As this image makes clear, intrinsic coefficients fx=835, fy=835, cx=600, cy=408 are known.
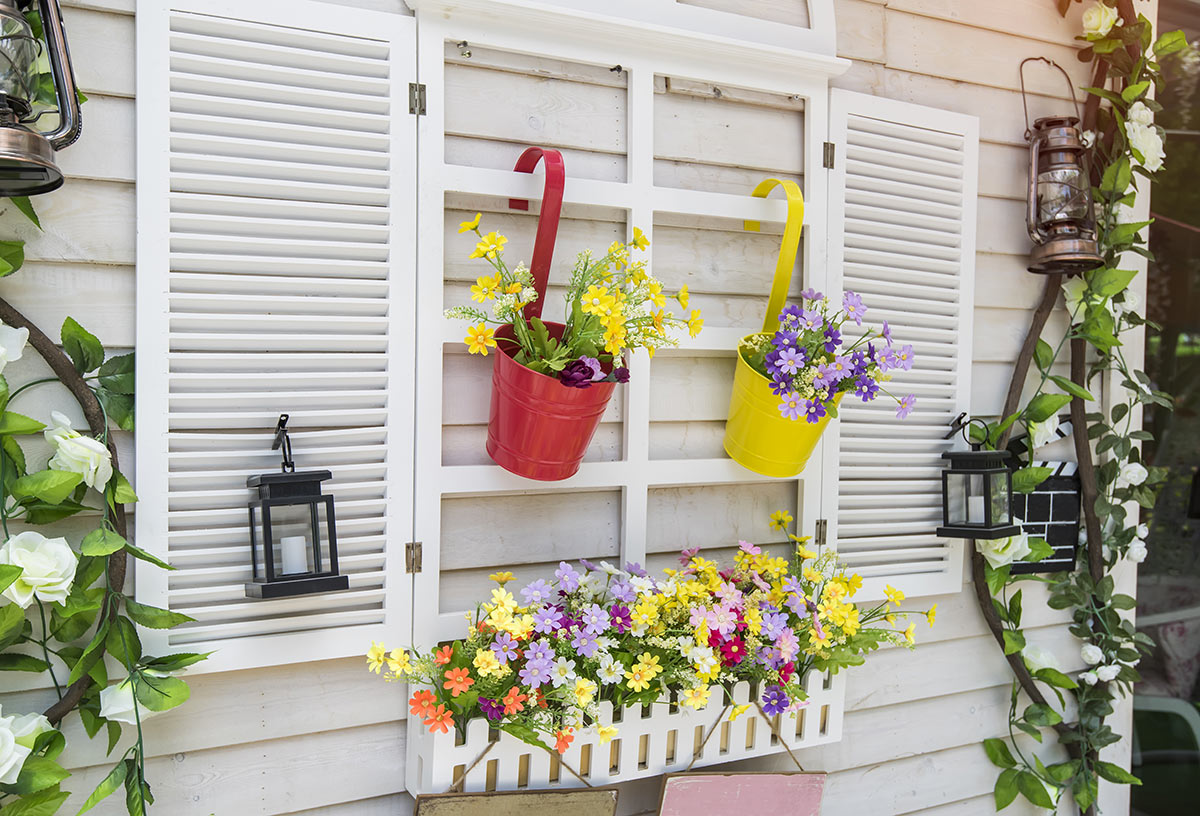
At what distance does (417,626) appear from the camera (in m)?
1.53

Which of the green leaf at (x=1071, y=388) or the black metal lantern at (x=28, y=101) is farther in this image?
the green leaf at (x=1071, y=388)

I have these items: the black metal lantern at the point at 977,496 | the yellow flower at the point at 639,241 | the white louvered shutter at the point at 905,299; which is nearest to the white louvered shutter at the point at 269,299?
the yellow flower at the point at 639,241

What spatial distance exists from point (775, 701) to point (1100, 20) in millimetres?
1925

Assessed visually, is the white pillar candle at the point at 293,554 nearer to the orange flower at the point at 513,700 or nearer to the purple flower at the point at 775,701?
the orange flower at the point at 513,700

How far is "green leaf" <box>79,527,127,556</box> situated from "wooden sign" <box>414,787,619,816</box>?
0.64 meters

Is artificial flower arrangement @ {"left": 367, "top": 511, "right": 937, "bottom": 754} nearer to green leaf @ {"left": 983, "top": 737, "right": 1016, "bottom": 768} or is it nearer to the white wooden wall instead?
the white wooden wall

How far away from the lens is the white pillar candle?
1.36 m

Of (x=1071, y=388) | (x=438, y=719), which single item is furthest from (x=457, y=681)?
(x=1071, y=388)

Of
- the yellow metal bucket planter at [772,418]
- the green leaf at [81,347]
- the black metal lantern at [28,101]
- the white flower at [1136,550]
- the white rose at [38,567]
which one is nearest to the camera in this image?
the black metal lantern at [28,101]

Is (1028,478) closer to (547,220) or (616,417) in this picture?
(616,417)

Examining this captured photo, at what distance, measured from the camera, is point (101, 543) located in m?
1.22

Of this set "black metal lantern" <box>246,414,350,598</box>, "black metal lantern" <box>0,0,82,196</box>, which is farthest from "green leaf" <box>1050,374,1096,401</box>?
"black metal lantern" <box>0,0,82,196</box>

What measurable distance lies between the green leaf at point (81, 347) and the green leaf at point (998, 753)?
221 cm

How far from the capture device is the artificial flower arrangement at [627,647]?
1.38 m
